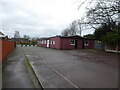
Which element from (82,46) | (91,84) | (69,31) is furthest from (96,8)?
(69,31)

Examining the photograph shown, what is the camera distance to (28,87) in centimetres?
388

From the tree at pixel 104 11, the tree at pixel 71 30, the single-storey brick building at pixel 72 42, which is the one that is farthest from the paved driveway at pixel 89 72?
the tree at pixel 71 30

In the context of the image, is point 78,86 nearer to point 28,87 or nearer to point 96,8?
point 28,87

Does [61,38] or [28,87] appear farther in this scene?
[61,38]

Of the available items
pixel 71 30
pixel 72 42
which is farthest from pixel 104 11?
pixel 71 30

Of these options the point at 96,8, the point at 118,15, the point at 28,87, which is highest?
the point at 96,8

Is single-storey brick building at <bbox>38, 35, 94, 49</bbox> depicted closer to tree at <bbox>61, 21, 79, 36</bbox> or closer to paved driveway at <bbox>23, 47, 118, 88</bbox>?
paved driveway at <bbox>23, 47, 118, 88</bbox>

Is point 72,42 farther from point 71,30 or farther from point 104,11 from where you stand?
point 71,30

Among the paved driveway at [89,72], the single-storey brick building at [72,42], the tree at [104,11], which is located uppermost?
the tree at [104,11]

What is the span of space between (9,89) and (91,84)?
9.72 feet

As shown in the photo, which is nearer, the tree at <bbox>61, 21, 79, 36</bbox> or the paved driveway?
the paved driveway

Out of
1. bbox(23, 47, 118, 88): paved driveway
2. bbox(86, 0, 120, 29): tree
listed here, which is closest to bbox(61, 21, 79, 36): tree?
bbox(86, 0, 120, 29): tree

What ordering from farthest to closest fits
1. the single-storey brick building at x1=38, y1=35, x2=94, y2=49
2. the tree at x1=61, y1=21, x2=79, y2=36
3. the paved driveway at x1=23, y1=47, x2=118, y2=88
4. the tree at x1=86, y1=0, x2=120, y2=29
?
the tree at x1=61, y1=21, x2=79, y2=36 → the single-storey brick building at x1=38, y1=35, x2=94, y2=49 → the tree at x1=86, y1=0, x2=120, y2=29 → the paved driveway at x1=23, y1=47, x2=118, y2=88

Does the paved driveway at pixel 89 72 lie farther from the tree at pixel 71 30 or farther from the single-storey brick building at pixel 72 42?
the tree at pixel 71 30
